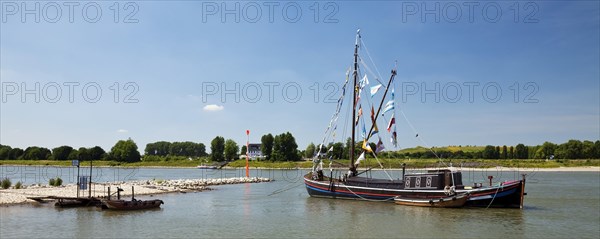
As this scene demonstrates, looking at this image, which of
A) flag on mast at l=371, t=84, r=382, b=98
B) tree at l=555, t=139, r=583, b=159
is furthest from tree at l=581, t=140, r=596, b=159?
flag on mast at l=371, t=84, r=382, b=98

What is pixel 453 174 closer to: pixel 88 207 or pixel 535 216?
pixel 535 216

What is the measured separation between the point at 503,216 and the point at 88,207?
134 feet

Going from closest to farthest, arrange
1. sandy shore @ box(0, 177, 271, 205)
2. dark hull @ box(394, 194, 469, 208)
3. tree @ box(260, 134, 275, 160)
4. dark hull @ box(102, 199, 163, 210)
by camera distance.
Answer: dark hull @ box(102, 199, 163, 210) → dark hull @ box(394, 194, 469, 208) → sandy shore @ box(0, 177, 271, 205) → tree @ box(260, 134, 275, 160)

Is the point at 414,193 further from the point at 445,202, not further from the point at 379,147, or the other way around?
the point at 379,147

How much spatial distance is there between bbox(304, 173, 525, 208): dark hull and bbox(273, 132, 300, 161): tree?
12705cm

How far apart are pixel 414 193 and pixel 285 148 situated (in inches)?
5555

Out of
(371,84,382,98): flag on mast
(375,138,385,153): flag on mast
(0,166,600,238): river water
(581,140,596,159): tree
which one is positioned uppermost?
(371,84,382,98): flag on mast

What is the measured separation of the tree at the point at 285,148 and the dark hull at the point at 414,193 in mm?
127052

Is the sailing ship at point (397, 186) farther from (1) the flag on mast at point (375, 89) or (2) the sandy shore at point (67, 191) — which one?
(2) the sandy shore at point (67, 191)

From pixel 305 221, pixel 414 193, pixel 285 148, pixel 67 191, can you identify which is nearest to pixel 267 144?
pixel 285 148

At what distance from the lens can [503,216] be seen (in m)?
42.2

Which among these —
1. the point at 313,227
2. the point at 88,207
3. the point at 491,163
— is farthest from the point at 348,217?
the point at 491,163

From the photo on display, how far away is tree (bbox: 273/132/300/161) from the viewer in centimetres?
18875

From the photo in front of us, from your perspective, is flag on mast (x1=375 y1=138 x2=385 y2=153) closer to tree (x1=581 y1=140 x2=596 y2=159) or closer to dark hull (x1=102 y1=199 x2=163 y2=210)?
dark hull (x1=102 y1=199 x2=163 y2=210)
